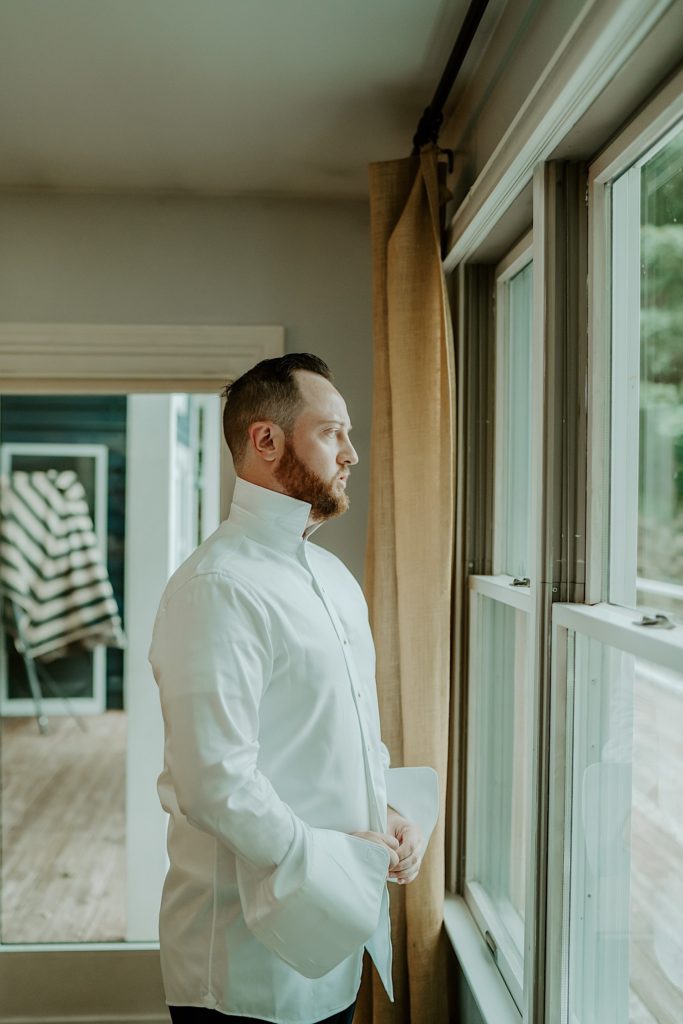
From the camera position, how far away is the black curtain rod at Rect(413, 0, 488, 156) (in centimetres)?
134

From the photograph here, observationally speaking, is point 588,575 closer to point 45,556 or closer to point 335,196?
point 335,196

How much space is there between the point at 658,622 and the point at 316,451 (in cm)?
65

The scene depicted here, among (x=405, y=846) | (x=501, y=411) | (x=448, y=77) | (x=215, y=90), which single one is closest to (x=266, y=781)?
(x=405, y=846)

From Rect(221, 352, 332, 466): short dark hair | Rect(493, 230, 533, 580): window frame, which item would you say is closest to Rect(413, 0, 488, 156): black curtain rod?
Rect(493, 230, 533, 580): window frame

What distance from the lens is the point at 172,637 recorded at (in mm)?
1181

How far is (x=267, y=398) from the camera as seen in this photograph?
1372 mm

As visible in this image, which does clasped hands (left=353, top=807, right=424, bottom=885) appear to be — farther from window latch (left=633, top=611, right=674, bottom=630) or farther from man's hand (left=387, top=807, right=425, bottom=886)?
window latch (left=633, top=611, right=674, bottom=630)

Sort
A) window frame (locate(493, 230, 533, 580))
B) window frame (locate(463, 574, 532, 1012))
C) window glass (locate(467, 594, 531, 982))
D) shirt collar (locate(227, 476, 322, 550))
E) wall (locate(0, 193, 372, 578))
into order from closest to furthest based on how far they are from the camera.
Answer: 1. shirt collar (locate(227, 476, 322, 550))
2. window frame (locate(463, 574, 532, 1012))
3. window glass (locate(467, 594, 531, 982))
4. window frame (locate(493, 230, 533, 580))
5. wall (locate(0, 193, 372, 578))

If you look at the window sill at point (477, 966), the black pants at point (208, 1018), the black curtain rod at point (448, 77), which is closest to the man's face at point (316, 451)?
the black curtain rod at point (448, 77)

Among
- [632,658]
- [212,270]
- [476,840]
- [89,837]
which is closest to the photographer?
[632,658]

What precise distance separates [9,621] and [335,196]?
236 centimetres

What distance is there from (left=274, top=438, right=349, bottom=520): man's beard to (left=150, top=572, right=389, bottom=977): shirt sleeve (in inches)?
9.1

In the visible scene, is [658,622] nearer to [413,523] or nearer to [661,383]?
[661,383]

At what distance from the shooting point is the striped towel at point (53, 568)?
10.6 feet
